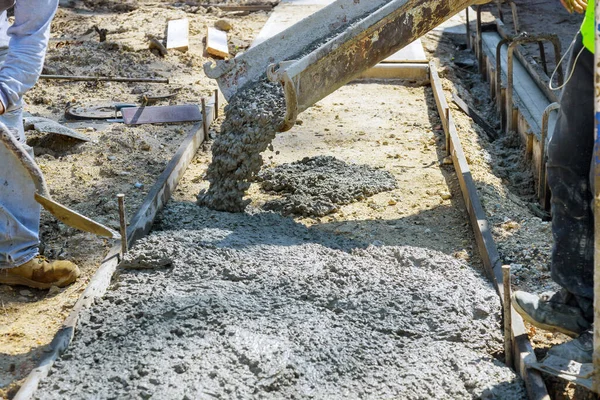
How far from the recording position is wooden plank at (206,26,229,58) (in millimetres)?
10273

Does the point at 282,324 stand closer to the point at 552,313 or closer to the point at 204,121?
the point at 552,313

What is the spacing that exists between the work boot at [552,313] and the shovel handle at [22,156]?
2421mm

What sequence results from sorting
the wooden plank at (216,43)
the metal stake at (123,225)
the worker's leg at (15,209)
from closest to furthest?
the worker's leg at (15,209) < the metal stake at (123,225) < the wooden plank at (216,43)

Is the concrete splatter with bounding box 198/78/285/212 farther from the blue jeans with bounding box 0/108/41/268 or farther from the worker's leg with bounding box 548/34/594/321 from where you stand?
the worker's leg with bounding box 548/34/594/321

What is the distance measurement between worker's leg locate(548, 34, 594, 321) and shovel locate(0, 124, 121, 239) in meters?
2.14

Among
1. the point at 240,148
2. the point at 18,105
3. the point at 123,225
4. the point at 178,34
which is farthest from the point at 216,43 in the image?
the point at 123,225

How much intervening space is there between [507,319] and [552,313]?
0.63 ft

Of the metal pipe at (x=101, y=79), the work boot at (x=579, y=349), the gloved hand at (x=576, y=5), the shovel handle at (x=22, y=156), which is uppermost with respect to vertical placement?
the gloved hand at (x=576, y=5)

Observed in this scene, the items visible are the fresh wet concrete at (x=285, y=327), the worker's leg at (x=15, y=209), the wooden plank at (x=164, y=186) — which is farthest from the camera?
the wooden plank at (x=164, y=186)

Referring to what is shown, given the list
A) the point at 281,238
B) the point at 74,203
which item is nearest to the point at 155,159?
the point at 74,203

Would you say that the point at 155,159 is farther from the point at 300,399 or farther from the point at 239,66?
the point at 300,399

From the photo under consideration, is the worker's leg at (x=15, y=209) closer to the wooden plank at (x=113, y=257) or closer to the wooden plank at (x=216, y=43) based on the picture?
the wooden plank at (x=113, y=257)

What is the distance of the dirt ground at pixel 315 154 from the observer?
183 inches

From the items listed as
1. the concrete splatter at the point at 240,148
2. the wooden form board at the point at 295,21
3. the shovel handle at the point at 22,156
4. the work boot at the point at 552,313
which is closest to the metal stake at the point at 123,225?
the shovel handle at the point at 22,156
